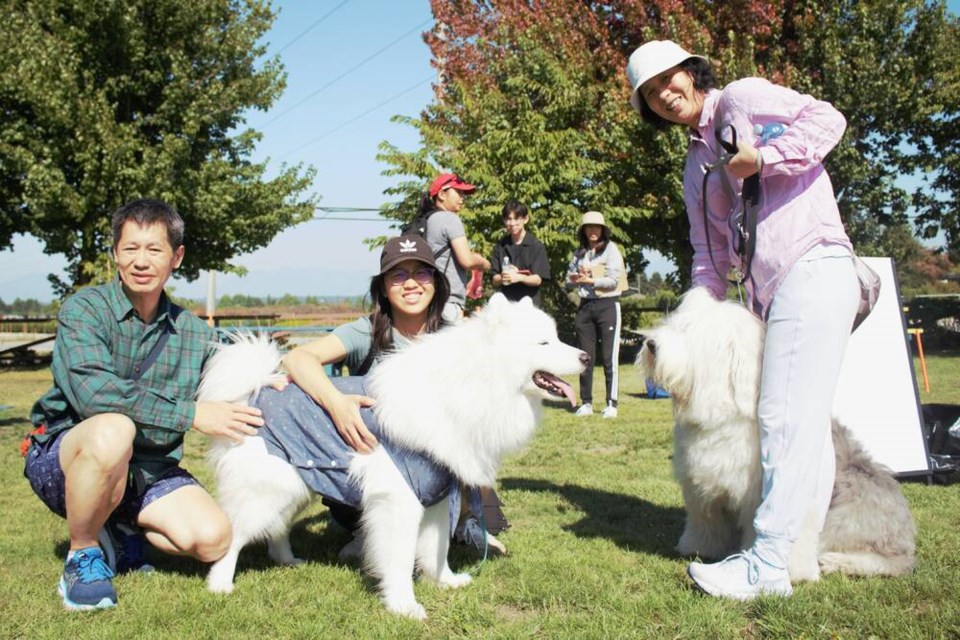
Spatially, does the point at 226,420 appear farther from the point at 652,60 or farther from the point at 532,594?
the point at 652,60

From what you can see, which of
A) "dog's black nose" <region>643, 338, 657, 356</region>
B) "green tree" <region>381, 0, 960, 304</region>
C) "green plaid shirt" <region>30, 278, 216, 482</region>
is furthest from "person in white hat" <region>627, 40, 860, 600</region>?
"green tree" <region>381, 0, 960, 304</region>

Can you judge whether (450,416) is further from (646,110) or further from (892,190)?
(892,190)

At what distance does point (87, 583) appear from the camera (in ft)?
9.55

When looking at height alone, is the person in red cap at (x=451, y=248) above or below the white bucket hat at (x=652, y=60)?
below

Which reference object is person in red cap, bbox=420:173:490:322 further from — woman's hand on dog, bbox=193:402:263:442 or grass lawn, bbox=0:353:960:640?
woman's hand on dog, bbox=193:402:263:442

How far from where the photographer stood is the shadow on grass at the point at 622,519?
3805 millimetres

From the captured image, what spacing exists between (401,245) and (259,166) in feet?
53.8

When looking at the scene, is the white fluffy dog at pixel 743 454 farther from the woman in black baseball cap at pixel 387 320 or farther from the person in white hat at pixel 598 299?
the person in white hat at pixel 598 299

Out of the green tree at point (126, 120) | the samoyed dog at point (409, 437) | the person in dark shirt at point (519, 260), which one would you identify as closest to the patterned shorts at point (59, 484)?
the samoyed dog at point (409, 437)

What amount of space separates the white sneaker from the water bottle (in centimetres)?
164

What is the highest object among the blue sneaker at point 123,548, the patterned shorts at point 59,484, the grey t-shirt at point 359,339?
the grey t-shirt at point 359,339

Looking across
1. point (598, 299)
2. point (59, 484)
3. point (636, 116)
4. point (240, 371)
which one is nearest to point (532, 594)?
point (240, 371)

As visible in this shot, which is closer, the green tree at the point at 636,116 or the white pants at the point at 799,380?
the white pants at the point at 799,380

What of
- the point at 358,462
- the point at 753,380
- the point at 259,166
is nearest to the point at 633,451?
the point at 753,380
